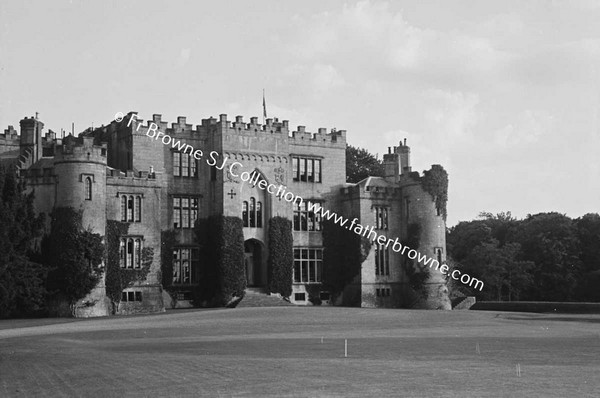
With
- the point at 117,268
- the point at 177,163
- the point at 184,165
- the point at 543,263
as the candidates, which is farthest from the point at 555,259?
the point at 117,268

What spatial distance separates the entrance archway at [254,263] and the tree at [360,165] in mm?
30216

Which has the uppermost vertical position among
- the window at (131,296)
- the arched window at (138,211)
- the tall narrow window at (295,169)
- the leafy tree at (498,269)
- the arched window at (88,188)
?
the tall narrow window at (295,169)

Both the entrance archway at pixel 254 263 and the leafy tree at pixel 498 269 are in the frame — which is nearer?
the entrance archway at pixel 254 263

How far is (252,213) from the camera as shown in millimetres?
57062

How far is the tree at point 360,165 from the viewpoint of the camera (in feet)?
289

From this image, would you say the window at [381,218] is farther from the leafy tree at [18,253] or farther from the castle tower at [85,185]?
the leafy tree at [18,253]

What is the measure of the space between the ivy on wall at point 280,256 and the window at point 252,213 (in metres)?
0.85

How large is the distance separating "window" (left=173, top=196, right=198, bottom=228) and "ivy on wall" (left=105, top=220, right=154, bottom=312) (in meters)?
3.95

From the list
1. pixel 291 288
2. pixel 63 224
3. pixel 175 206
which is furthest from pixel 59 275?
pixel 291 288

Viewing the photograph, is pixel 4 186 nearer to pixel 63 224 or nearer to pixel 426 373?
pixel 63 224

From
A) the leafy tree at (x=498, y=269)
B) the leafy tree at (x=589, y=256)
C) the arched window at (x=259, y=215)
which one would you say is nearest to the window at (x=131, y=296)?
the arched window at (x=259, y=215)

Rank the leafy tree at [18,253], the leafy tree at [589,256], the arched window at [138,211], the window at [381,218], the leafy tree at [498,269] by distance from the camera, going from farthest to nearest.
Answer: the leafy tree at [498,269] → the leafy tree at [589,256] → the window at [381,218] → the arched window at [138,211] → the leafy tree at [18,253]

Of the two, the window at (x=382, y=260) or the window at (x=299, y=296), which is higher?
the window at (x=382, y=260)

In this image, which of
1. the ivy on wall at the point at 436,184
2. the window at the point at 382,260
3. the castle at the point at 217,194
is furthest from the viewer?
the window at the point at 382,260
